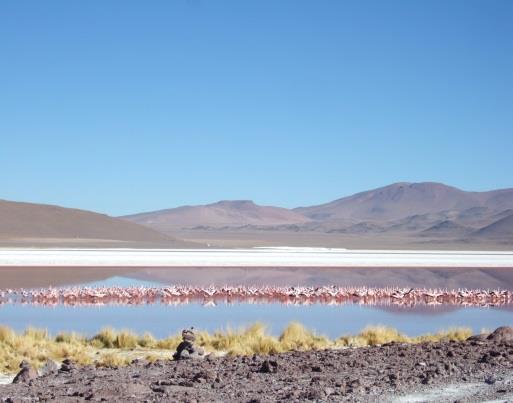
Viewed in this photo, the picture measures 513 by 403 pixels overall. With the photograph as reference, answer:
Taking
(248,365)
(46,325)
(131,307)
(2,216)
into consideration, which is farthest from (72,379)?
(2,216)

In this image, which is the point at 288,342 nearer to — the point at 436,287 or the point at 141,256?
the point at 436,287

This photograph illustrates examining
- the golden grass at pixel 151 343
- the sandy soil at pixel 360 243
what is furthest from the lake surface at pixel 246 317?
the sandy soil at pixel 360 243

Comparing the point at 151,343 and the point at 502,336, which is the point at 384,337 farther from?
the point at 151,343

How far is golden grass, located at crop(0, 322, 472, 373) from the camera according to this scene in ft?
43.3

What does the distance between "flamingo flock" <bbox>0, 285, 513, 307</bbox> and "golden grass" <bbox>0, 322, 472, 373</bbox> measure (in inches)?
303

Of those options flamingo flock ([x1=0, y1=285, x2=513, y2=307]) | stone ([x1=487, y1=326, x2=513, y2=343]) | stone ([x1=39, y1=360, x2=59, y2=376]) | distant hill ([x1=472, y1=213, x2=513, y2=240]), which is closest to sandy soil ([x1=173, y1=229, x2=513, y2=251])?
distant hill ([x1=472, y1=213, x2=513, y2=240])

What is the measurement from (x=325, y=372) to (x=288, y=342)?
3706 mm

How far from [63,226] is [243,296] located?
5735cm

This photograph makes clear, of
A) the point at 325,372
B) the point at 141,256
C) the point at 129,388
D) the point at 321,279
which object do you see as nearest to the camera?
the point at 129,388

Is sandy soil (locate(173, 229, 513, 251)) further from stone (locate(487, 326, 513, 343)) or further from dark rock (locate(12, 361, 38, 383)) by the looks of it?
dark rock (locate(12, 361, 38, 383))

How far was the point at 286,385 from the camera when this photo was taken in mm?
9852

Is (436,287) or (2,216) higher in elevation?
(2,216)

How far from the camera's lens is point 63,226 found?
79.4 m

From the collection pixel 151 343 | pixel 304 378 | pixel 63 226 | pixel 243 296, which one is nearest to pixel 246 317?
pixel 243 296
